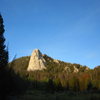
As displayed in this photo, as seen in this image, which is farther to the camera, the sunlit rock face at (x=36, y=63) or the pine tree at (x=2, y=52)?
the sunlit rock face at (x=36, y=63)

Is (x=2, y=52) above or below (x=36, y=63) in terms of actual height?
below

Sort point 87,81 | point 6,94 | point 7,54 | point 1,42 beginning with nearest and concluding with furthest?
point 6,94
point 7,54
point 1,42
point 87,81

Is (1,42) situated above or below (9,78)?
above

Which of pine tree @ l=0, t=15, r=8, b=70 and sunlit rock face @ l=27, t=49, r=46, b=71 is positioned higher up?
sunlit rock face @ l=27, t=49, r=46, b=71

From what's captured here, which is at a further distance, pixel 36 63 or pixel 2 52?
pixel 36 63

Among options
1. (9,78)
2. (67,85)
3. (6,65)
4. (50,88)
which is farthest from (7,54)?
(67,85)

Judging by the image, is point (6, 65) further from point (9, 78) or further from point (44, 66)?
point (44, 66)

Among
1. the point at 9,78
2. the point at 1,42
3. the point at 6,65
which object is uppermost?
the point at 1,42

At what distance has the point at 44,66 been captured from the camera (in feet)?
638

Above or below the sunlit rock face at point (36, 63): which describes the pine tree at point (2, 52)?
below

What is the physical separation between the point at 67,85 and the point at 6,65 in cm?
7339

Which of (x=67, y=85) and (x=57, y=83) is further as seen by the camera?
(x=67, y=85)

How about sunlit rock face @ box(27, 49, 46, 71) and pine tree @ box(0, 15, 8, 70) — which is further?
sunlit rock face @ box(27, 49, 46, 71)

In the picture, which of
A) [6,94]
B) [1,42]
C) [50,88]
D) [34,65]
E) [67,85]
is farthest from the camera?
[34,65]
